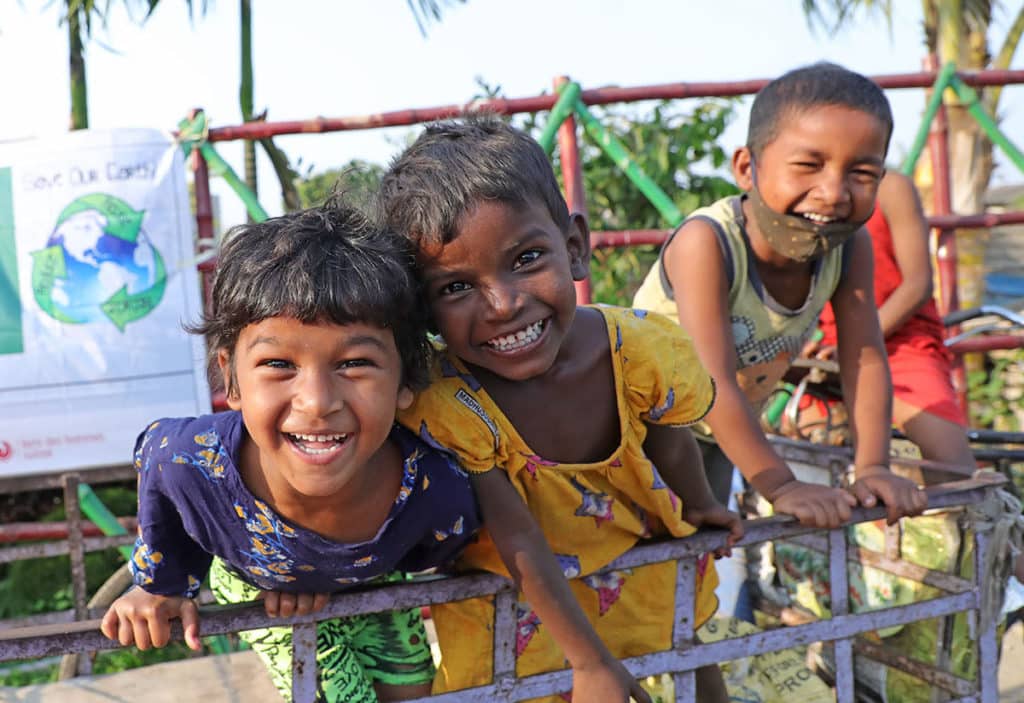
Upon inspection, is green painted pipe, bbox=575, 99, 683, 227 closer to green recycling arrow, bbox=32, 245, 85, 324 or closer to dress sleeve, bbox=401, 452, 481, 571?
green recycling arrow, bbox=32, 245, 85, 324

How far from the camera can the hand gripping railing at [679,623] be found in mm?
1416

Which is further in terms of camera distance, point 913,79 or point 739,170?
point 913,79

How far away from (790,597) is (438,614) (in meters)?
1.35

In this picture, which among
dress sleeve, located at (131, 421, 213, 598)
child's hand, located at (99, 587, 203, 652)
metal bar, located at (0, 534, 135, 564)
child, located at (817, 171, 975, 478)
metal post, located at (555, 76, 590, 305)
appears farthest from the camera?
metal post, located at (555, 76, 590, 305)

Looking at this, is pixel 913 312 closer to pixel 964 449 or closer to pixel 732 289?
pixel 964 449

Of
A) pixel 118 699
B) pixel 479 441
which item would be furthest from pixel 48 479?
pixel 479 441

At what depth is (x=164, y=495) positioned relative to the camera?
156 cm

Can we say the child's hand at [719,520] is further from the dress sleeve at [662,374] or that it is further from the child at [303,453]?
the child at [303,453]

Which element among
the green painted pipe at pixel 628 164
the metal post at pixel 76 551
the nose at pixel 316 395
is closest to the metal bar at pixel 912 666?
the nose at pixel 316 395

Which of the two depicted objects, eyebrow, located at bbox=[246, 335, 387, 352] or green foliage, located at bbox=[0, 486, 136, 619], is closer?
eyebrow, located at bbox=[246, 335, 387, 352]

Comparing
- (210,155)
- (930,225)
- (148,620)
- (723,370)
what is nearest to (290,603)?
(148,620)

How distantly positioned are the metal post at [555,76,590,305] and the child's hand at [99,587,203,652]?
2244 mm

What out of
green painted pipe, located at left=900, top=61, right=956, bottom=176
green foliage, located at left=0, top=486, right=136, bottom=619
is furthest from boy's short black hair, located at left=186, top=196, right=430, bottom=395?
green foliage, located at left=0, top=486, right=136, bottom=619

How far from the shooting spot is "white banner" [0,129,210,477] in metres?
3.23
